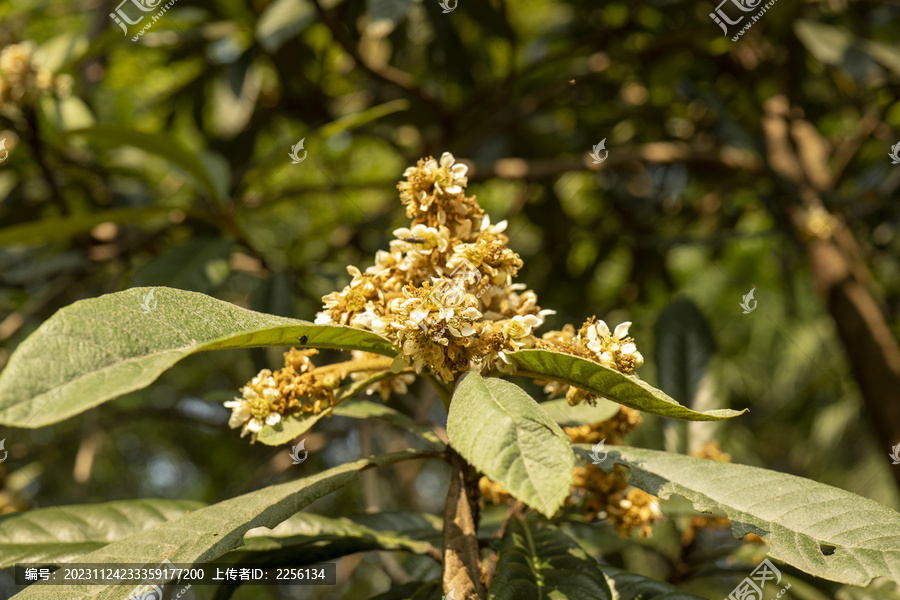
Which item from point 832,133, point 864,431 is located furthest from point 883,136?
point 864,431

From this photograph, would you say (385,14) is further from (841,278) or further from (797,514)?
(841,278)

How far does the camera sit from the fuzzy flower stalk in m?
0.90

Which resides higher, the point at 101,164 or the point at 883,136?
the point at 101,164

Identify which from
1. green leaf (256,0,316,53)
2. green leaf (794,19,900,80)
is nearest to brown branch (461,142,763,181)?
green leaf (794,19,900,80)

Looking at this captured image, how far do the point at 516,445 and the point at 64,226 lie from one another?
5.28 ft

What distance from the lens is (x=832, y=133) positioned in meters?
4.39

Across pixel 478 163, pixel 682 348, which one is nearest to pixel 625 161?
pixel 478 163

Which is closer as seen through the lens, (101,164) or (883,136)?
(101,164)

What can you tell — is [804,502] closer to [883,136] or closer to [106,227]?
[106,227]

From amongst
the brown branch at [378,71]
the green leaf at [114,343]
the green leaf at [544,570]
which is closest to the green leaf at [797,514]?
the green leaf at [544,570]

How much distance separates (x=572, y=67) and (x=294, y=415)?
7.81 feet

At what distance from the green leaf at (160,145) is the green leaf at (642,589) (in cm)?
155

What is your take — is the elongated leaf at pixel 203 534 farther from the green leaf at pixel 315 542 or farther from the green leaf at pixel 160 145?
the green leaf at pixel 160 145

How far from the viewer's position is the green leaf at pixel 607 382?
77 cm
